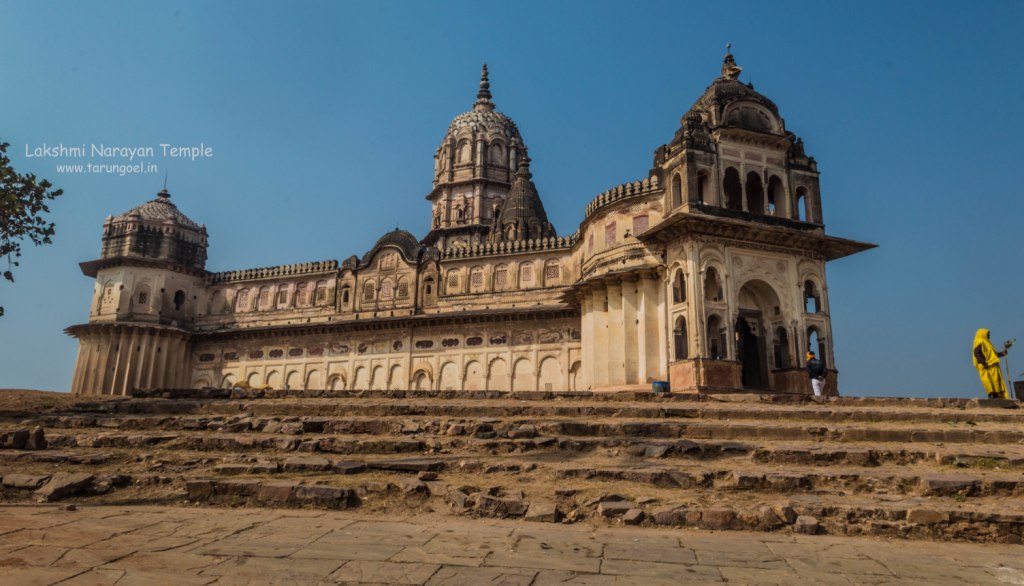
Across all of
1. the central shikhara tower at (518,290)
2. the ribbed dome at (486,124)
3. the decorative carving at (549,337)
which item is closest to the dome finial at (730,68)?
the central shikhara tower at (518,290)

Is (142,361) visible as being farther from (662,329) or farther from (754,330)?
(754,330)

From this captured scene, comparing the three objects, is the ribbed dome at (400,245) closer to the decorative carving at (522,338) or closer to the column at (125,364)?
the decorative carving at (522,338)

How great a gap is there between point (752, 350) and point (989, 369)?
784 cm

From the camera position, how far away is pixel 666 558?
578 cm

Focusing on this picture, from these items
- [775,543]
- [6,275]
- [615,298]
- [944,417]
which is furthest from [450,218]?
[775,543]

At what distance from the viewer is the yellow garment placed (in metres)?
16.6

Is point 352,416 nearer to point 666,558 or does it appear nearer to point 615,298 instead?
point 666,558

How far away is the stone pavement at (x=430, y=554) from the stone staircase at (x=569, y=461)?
1.49ft

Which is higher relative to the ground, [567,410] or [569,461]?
[567,410]

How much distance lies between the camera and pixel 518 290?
34.5 m

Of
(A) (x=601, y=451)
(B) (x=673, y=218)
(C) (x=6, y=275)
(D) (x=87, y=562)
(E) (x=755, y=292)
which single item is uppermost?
(B) (x=673, y=218)

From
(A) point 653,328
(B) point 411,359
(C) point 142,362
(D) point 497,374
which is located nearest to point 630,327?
(A) point 653,328

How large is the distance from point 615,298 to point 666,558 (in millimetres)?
20687

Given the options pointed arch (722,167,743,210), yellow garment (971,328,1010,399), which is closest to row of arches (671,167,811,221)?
pointed arch (722,167,743,210)
